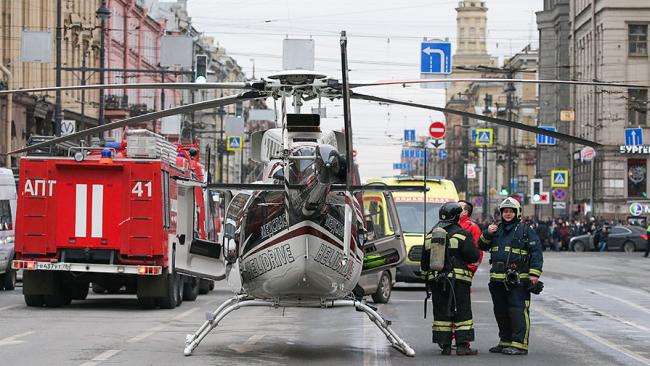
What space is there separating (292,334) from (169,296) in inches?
228

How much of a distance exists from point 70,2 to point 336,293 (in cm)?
5428

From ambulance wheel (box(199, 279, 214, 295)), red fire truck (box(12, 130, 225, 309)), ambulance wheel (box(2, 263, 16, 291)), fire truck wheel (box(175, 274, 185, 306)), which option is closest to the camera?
red fire truck (box(12, 130, 225, 309))

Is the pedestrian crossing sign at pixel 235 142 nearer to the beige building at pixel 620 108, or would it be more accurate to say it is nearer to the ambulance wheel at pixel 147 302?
the beige building at pixel 620 108

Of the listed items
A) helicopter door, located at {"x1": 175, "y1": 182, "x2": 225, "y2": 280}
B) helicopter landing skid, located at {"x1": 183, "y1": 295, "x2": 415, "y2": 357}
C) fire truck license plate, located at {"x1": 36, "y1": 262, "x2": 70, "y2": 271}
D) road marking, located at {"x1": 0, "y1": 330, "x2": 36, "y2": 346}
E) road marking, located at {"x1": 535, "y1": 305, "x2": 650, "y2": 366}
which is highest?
helicopter door, located at {"x1": 175, "y1": 182, "x2": 225, "y2": 280}

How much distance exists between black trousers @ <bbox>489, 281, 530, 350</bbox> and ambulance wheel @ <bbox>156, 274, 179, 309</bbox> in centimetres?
899

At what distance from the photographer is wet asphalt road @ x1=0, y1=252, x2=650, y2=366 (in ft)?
51.2

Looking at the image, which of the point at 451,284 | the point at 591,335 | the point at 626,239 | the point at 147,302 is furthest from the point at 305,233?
the point at 626,239

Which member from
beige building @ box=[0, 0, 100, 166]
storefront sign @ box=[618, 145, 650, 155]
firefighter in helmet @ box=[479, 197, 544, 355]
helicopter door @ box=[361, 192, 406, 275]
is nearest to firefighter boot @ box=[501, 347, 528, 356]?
firefighter in helmet @ box=[479, 197, 544, 355]

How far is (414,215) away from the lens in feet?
110

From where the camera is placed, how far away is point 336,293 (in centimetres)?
1540

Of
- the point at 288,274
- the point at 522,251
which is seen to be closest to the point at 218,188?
the point at 288,274

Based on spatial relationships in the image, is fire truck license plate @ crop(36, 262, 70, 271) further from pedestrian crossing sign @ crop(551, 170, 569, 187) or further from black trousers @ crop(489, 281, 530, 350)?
pedestrian crossing sign @ crop(551, 170, 569, 187)

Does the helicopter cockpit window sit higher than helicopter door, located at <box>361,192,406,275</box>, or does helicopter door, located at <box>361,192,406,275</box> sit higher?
the helicopter cockpit window

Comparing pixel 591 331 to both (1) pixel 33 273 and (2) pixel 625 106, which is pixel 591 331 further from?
(2) pixel 625 106
